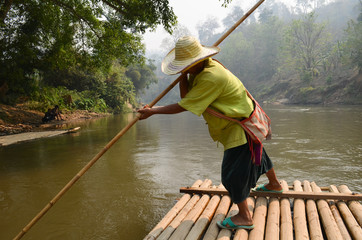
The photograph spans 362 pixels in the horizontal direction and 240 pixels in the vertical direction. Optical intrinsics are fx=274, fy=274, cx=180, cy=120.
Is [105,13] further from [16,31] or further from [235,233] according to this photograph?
[235,233]

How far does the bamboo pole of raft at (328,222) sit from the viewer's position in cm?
182

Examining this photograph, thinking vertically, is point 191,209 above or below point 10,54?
below

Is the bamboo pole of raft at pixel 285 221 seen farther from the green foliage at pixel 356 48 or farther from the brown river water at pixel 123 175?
the green foliage at pixel 356 48

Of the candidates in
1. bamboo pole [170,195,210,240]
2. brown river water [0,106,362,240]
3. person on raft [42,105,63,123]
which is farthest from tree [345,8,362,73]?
bamboo pole [170,195,210,240]

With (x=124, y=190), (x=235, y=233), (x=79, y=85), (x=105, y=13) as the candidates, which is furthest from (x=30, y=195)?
(x=79, y=85)

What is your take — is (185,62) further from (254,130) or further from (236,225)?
(236,225)

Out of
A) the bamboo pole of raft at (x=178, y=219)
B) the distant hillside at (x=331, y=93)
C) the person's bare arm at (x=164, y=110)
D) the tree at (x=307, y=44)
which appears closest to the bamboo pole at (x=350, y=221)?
the bamboo pole of raft at (x=178, y=219)

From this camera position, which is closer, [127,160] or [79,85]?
[127,160]

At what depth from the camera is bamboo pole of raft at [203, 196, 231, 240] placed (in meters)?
1.97

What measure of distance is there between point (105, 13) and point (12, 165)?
22.6 feet

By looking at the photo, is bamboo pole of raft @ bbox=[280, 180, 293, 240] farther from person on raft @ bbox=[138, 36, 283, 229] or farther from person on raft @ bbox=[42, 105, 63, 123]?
person on raft @ bbox=[42, 105, 63, 123]

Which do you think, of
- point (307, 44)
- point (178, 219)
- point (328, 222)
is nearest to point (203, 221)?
point (178, 219)

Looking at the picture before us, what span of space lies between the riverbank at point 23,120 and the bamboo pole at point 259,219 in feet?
28.5

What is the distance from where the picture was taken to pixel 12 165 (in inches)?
193
